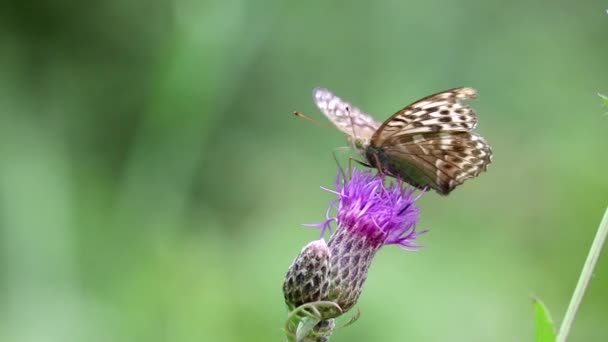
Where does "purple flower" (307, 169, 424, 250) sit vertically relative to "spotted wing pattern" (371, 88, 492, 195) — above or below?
below

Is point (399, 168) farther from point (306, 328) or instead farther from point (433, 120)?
point (306, 328)

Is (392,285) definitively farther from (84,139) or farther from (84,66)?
(84,66)

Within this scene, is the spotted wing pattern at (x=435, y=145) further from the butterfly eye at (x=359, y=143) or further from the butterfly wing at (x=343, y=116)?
the butterfly wing at (x=343, y=116)

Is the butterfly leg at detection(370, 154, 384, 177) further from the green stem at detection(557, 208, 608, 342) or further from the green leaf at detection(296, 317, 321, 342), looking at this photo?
the green stem at detection(557, 208, 608, 342)

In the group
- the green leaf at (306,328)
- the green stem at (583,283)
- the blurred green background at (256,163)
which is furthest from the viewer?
the blurred green background at (256,163)

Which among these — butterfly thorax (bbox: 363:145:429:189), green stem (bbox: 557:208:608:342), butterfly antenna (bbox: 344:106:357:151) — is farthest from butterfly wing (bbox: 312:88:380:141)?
green stem (bbox: 557:208:608:342)

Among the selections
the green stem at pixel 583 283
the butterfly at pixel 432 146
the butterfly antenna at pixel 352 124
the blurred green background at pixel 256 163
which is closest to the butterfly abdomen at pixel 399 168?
the butterfly at pixel 432 146
